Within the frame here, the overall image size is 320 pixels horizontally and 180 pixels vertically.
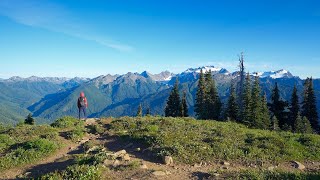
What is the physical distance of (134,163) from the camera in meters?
16.3

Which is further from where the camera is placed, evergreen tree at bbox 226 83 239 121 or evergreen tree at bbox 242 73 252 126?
evergreen tree at bbox 226 83 239 121

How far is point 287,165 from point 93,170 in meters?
11.4

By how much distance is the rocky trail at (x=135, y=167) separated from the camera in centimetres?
1496

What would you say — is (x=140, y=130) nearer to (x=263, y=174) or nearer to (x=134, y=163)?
(x=134, y=163)

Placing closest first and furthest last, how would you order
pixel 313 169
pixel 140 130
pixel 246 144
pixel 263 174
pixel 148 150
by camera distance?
pixel 263 174, pixel 313 169, pixel 148 150, pixel 246 144, pixel 140 130

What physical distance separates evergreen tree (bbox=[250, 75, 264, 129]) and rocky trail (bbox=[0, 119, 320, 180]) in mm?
42462

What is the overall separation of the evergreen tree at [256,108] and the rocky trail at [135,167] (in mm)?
42462

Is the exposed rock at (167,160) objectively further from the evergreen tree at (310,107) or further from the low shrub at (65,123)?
the evergreen tree at (310,107)

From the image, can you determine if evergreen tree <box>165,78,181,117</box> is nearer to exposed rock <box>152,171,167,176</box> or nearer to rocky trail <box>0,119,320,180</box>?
rocky trail <box>0,119,320,180</box>

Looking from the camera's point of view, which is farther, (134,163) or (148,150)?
(148,150)

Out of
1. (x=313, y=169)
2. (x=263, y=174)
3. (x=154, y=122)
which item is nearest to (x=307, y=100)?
(x=154, y=122)

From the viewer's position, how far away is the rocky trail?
589 inches

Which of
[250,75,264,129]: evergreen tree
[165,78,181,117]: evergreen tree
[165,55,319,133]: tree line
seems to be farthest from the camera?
[165,78,181,117]: evergreen tree

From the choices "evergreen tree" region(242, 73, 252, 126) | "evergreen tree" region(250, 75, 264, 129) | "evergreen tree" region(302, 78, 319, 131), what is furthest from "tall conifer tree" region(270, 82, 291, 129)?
"evergreen tree" region(242, 73, 252, 126)
